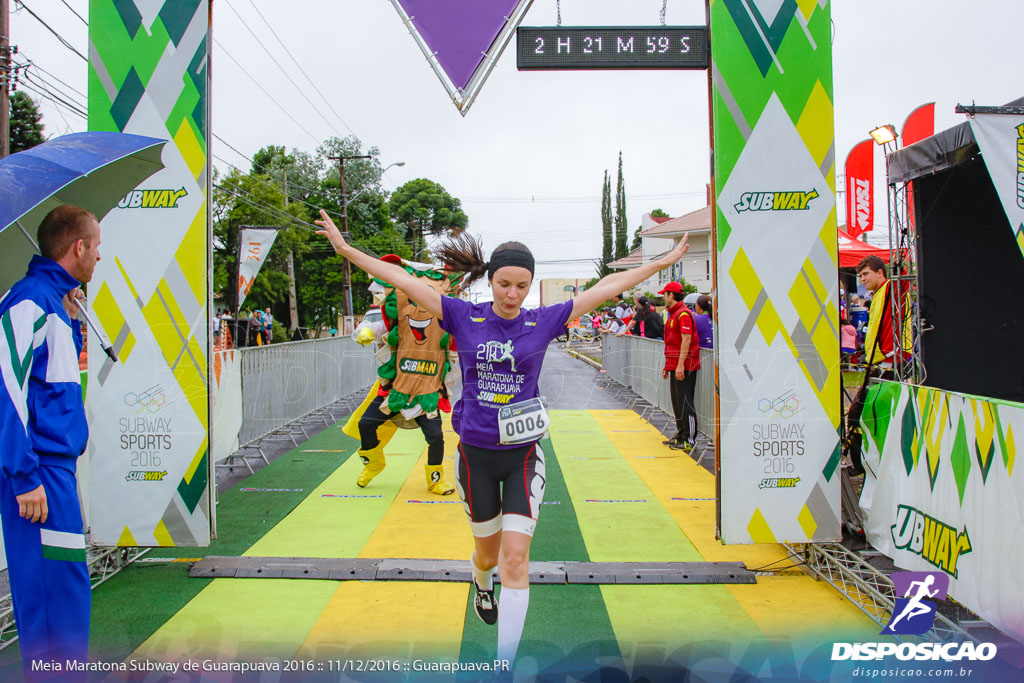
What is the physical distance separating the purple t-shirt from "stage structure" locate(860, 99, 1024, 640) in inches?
91.2

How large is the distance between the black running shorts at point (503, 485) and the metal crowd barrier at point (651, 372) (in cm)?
355

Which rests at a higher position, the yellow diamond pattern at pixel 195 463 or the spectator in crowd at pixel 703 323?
the spectator in crowd at pixel 703 323

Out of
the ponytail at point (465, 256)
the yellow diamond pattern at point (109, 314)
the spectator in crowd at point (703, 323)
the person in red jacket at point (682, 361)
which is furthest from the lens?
the spectator in crowd at point (703, 323)

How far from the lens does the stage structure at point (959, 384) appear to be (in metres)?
3.40

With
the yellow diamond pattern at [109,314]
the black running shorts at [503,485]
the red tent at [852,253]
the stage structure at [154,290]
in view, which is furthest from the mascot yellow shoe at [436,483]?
the red tent at [852,253]

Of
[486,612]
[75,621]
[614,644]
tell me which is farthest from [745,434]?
[75,621]

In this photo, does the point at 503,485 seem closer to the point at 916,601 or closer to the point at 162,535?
the point at 916,601

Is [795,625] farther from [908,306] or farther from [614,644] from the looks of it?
[908,306]

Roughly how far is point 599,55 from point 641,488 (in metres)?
4.31

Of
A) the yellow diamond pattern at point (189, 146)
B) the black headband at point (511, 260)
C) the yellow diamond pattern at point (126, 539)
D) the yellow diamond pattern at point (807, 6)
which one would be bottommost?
the yellow diamond pattern at point (126, 539)

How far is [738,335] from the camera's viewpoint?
14.9 feet

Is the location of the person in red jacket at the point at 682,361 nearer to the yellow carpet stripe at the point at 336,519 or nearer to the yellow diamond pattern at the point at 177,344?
the yellow carpet stripe at the point at 336,519

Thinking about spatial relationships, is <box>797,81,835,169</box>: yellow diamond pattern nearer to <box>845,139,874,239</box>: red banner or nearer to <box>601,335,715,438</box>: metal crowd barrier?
<box>601,335,715,438</box>: metal crowd barrier

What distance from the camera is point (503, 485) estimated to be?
3469mm
